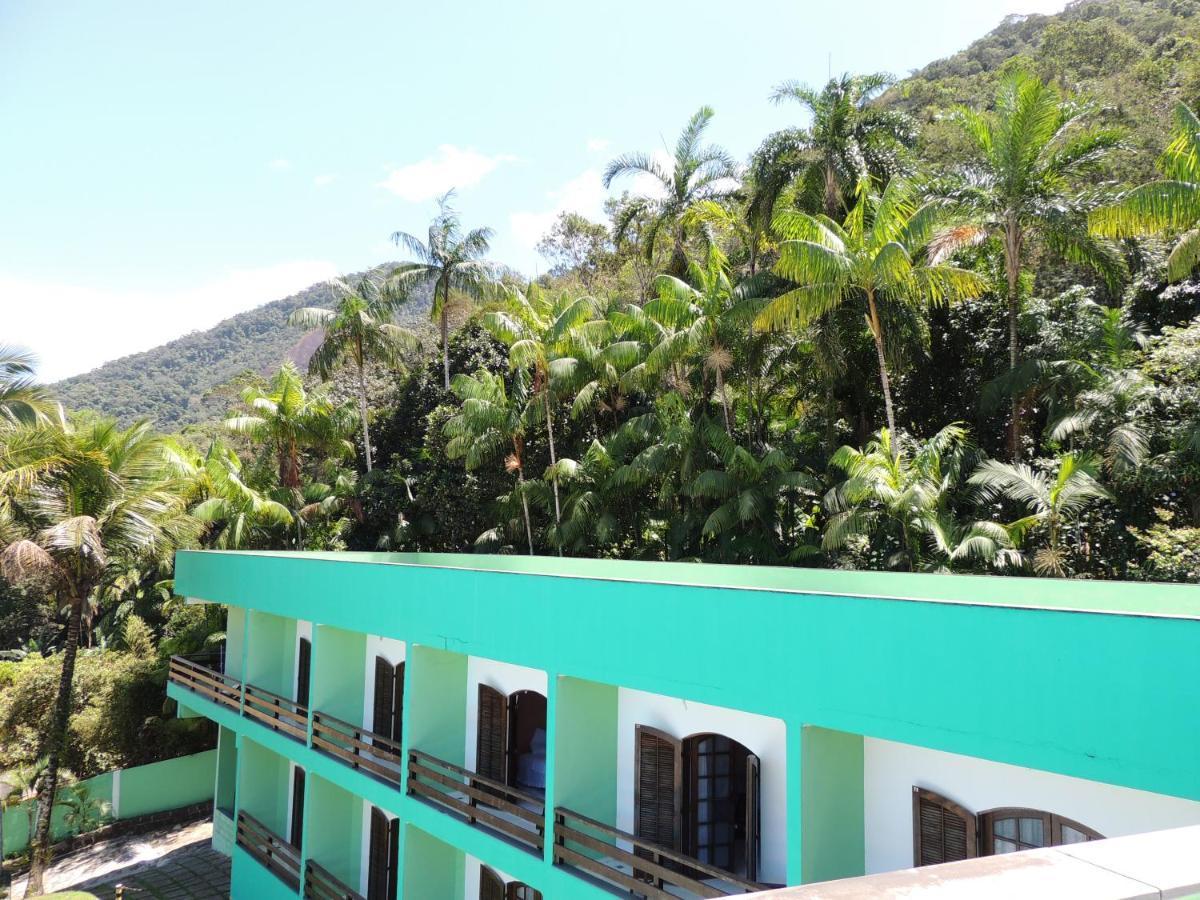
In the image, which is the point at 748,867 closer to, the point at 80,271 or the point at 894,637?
the point at 894,637

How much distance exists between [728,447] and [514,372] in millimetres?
9698

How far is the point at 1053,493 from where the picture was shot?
39.4 ft

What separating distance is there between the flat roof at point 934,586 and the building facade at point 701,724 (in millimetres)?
28

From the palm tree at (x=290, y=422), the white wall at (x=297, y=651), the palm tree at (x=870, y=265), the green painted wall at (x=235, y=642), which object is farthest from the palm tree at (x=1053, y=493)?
the palm tree at (x=290, y=422)

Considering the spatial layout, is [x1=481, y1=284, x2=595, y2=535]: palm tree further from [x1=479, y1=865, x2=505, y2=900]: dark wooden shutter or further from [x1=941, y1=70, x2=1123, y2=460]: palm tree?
[x1=479, y1=865, x2=505, y2=900]: dark wooden shutter

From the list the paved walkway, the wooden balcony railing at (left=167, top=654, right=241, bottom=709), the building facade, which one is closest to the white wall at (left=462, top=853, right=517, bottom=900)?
the building facade

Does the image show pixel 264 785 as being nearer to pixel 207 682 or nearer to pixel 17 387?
pixel 207 682

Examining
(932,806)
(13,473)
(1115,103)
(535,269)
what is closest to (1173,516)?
(932,806)

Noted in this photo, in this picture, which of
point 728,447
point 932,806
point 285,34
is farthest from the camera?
point 728,447

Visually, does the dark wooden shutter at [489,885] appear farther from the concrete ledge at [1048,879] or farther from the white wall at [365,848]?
the concrete ledge at [1048,879]

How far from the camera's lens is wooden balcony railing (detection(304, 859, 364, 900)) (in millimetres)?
10759

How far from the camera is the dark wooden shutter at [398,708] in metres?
11.3

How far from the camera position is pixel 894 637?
5223 mm

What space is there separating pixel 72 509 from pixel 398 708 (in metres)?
7.82
